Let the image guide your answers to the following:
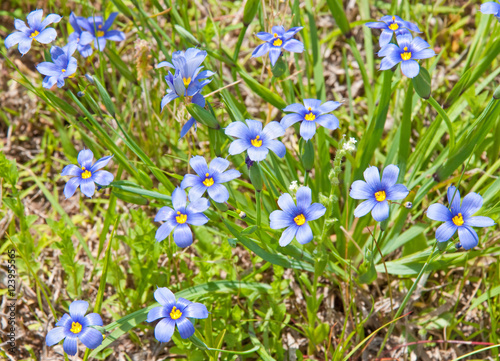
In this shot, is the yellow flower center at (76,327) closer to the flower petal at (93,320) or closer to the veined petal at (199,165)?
the flower petal at (93,320)

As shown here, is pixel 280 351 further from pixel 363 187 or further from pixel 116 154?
pixel 116 154

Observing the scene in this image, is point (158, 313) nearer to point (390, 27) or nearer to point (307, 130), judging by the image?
point (307, 130)

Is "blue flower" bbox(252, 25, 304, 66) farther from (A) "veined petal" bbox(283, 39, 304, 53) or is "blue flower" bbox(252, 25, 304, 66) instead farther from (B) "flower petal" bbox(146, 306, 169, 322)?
(B) "flower petal" bbox(146, 306, 169, 322)

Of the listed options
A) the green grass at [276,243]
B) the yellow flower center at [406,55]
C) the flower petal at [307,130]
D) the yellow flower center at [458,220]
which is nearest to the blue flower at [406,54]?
the yellow flower center at [406,55]

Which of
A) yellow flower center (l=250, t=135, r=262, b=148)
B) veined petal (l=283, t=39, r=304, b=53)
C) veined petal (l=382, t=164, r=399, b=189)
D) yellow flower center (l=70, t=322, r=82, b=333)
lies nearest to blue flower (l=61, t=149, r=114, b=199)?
yellow flower center (l=70, t=322, r=82, b=333)

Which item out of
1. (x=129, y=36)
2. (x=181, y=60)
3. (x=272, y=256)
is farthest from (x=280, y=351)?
(x=129, y=36)
